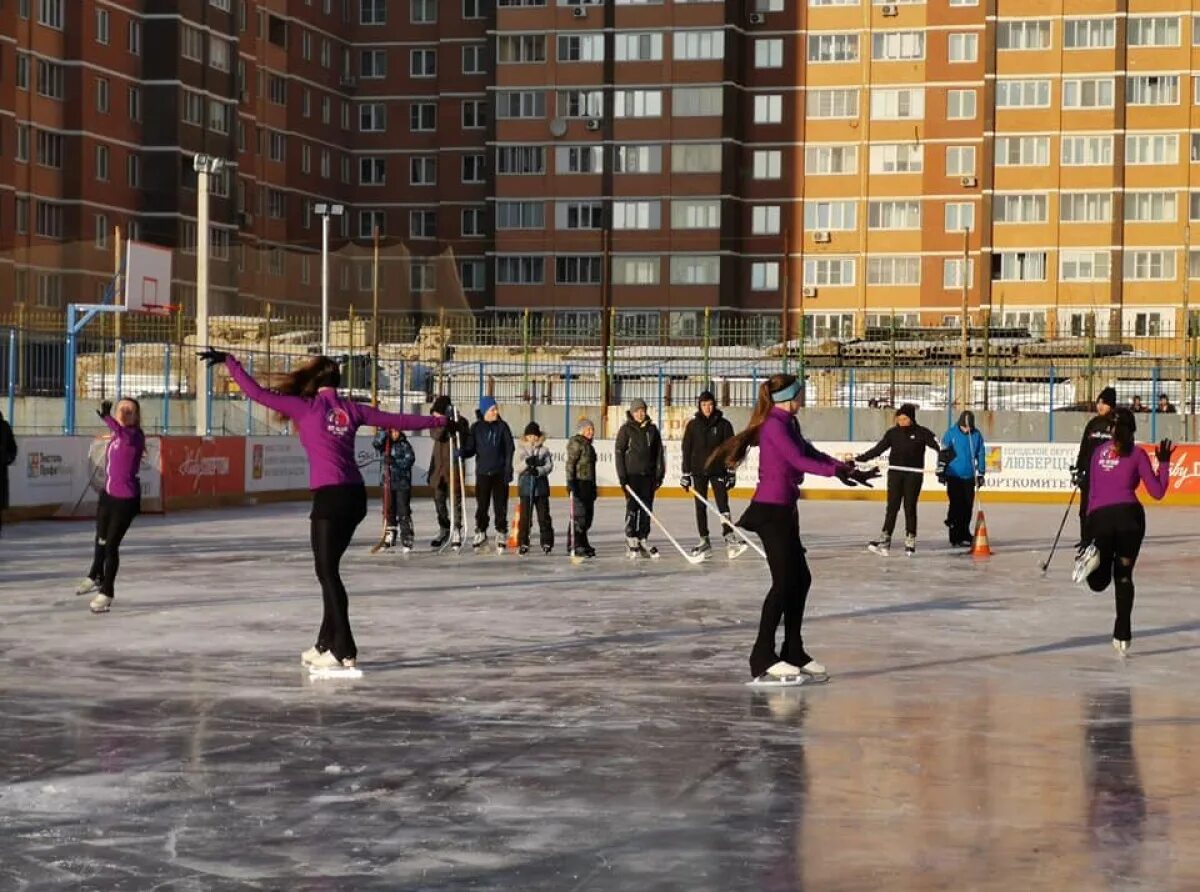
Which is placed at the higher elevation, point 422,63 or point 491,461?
point 422,63

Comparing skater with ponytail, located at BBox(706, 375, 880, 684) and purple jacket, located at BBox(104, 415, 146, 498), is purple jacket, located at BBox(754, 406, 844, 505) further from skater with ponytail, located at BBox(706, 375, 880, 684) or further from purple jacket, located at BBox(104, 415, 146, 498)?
purple jacket, located at BBox(104, 415, 146, 498)

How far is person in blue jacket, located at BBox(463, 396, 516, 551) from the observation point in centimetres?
2345

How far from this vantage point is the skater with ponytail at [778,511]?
12242mm

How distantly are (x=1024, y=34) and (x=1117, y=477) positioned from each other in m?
78.0

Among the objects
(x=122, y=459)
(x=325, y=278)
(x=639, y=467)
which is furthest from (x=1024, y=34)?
(x=122, y=459)

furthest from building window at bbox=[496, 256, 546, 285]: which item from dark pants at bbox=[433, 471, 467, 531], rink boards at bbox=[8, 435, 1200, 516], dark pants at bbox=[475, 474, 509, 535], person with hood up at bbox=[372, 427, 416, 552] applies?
person with hood up at bbox=[372, 427, 416, 552]

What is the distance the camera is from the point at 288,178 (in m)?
94.1

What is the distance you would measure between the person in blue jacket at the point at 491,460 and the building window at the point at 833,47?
233 ft

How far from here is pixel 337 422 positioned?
12125mm

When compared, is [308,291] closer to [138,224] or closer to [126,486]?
[138,224]

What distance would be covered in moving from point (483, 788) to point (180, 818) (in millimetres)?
1307

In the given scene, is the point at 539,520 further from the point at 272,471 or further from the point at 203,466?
the point at 272,471

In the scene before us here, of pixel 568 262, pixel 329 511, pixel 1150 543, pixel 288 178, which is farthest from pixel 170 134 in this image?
pixel 329 511

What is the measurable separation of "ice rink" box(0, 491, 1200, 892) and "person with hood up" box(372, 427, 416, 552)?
14.2 ft
